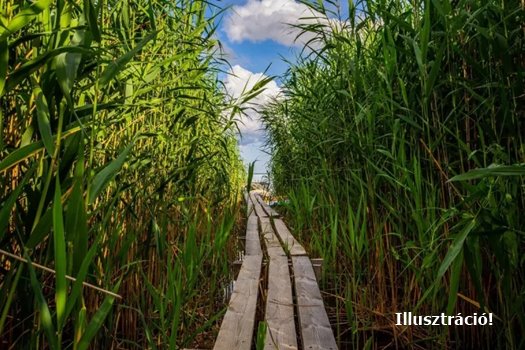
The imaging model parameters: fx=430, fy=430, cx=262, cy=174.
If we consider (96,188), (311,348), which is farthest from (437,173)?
(96,188)

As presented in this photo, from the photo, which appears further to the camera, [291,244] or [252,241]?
[252,241]

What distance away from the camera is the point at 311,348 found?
1.33 meters

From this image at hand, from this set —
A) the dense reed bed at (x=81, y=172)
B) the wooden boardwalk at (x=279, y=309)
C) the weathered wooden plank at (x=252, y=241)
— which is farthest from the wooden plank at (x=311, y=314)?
the weathered wooden plank at (x=252, y=241)

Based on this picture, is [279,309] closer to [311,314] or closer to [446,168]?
[311,314]

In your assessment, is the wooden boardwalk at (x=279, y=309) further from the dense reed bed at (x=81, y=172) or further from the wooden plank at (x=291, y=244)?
the dense reed bed at (x=81, y=172)

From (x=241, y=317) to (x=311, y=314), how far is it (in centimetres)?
27

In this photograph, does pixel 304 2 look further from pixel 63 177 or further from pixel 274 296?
pixel 63 177

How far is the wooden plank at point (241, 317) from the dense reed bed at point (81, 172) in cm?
11

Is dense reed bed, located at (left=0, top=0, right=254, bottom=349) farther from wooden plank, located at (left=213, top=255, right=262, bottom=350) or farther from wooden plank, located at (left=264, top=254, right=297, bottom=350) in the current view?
wooden plank, located at (left=264, top=254, right=297, bottom=350)

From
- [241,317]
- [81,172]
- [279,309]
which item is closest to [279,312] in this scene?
[279,309]

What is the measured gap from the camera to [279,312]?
1.66m

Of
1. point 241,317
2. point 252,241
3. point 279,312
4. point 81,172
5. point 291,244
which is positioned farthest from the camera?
point 252,241

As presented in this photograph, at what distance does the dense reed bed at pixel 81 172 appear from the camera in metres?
0.77

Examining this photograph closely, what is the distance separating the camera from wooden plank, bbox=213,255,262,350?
134 cm
